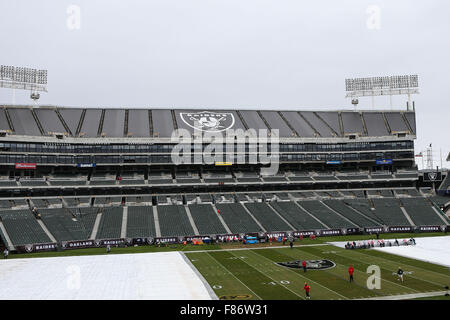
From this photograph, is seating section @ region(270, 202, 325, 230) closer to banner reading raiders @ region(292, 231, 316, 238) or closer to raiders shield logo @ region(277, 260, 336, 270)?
banner reading raiders @ region(292, 231, 316, 238)

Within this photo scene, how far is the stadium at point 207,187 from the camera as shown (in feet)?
178

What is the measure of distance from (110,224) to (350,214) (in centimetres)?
4306

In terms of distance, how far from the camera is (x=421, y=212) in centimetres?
6944

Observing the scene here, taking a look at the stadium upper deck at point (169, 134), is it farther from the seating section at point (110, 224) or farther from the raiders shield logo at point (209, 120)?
the seating section at point (110, 224)

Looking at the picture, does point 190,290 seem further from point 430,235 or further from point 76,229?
point 430,235

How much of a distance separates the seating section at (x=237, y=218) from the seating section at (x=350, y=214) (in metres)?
18.0

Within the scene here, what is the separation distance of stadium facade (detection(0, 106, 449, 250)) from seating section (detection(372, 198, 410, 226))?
196mm

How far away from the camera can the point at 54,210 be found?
62438 millimetres

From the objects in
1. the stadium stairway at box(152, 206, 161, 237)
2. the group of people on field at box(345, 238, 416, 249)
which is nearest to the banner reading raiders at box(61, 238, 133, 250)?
the stadium stairway at box(152, 206, 161, 237)

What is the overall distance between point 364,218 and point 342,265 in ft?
103

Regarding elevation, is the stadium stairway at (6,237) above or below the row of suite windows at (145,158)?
below

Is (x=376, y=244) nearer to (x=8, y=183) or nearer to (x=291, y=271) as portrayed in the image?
(x=291, y=271)

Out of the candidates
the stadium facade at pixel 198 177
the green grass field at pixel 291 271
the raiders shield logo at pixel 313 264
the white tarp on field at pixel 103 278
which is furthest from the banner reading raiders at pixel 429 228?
the white tarp on field at pixel 103 278

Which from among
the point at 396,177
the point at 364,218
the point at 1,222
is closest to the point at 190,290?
the point at 1,222
